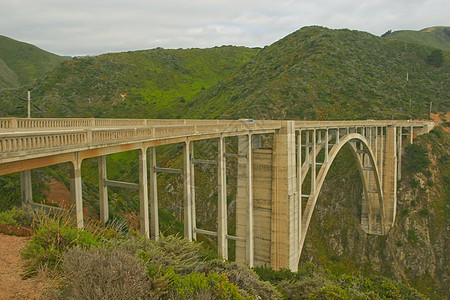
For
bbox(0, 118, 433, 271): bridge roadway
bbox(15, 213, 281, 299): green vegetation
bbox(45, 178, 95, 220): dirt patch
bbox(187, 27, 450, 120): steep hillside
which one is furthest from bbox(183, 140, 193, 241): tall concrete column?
bbox(187, 27, 450, 120): steep hillside

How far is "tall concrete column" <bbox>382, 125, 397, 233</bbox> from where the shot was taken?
34.0 m

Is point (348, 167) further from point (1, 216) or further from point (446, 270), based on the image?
point (1, 216)

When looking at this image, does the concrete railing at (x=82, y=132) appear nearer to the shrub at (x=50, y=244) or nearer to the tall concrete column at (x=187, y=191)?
the tall concrete column at (x=187, y=191)

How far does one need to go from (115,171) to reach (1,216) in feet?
113

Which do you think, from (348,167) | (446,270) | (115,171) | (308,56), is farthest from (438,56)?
(115,171)

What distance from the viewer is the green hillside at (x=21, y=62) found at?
8797cm

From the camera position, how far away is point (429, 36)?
5261 inches

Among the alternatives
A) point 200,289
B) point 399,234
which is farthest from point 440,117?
point 200,289

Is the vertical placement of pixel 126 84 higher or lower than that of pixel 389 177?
higher

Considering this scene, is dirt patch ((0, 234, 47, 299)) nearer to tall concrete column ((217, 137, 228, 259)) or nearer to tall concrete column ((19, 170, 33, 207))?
tall concrete column ((19, 170, 33, 207))

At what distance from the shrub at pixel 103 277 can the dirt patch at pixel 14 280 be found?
623mm

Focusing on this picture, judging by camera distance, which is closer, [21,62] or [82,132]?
[82,132]

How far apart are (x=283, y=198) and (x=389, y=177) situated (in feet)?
68.9

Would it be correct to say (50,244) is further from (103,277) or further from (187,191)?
(187,191)
